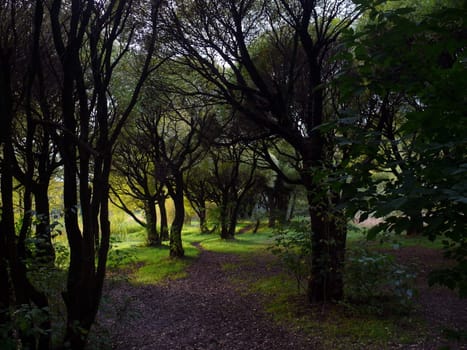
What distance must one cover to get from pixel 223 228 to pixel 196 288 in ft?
39.8

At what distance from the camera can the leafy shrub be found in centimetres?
562

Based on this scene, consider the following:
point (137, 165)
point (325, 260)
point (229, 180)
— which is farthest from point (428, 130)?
point (229, 180)

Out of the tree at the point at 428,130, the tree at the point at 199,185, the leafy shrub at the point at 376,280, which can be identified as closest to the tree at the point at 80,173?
the tree at the point at 428,130

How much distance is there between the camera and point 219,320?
7.47 m

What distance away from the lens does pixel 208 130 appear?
15.0 metres

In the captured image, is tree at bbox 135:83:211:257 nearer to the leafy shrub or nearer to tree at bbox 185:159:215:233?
tree at bbox 185:159:215:233

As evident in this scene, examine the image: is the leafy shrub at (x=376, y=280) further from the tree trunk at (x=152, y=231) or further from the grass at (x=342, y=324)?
the tree trunk at (x=152, y=231)

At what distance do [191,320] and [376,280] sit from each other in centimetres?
368

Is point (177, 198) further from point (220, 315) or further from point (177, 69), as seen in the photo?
point (220, 315)

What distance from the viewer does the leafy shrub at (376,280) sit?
562 centimetres

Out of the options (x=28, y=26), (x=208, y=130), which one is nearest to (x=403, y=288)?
(x=28, y=26)

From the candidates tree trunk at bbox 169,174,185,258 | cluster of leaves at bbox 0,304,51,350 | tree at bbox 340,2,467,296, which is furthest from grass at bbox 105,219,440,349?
tree trunk at bbox 169,174,185,258

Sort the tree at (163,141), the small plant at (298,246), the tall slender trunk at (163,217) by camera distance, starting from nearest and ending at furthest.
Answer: the small plant at (298,246) < the tree at (163,141) < the tall slender trunk at (163,217)

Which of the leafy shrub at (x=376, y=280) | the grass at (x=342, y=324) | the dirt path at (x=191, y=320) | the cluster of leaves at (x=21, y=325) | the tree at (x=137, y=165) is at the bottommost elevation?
the dirt path at (x=191, y=320)
